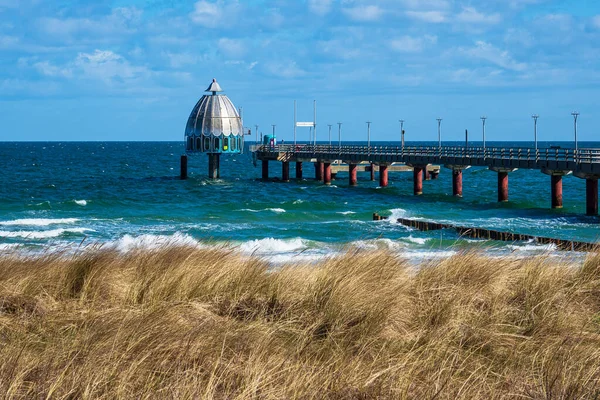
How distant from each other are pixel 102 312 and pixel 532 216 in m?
33.4

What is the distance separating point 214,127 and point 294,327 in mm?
60401

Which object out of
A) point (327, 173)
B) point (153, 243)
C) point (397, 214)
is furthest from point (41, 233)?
point (327, 173)

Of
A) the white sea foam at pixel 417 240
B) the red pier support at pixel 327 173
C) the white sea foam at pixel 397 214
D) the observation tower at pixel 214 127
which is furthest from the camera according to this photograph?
the observation tower at pixel 214 127

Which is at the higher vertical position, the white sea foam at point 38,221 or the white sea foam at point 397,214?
the white sea foam at point 397,214

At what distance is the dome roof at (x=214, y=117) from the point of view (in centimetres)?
6738

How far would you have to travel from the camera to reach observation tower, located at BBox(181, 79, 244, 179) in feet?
221

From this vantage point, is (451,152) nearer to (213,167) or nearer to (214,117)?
(214,117)

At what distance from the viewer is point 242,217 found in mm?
41312

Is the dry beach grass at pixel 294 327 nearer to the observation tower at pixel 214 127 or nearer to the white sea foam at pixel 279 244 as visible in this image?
the white sea foam at pixel 279 244

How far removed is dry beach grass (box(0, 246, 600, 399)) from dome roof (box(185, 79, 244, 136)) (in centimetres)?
5660

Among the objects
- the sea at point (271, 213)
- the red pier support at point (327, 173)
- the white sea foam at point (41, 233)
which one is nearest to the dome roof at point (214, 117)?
the sea at point (271, 213)

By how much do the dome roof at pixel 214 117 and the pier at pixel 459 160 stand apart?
3297mm

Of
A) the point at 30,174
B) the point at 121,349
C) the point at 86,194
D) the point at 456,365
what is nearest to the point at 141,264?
the point at 121,349

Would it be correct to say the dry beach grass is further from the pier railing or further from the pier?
the pier railing
